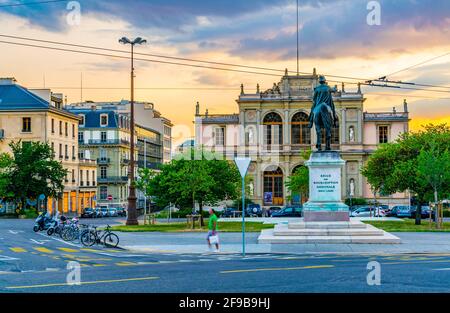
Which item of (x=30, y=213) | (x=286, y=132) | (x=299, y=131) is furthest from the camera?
(x=299, y=131)

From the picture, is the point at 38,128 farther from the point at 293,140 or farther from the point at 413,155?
the point at 413,155

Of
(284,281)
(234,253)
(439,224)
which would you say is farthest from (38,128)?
(284,281)

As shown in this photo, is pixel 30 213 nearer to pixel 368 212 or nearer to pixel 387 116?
pixel 368 212

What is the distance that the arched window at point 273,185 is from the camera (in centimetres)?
10081

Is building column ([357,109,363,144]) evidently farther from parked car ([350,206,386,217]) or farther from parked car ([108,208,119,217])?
parked car ([108,208,119,217])

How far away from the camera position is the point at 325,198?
3641 centimetres

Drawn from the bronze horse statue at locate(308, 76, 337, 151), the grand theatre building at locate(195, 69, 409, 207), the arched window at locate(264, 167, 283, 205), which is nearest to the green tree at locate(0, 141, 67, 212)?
the grand theatre building at locate(195, 69, 409, 207)

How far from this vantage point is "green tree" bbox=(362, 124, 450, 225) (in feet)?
183

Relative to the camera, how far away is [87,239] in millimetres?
34125

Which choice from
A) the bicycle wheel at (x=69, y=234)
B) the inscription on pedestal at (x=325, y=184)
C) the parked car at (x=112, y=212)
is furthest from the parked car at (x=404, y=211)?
the bicycle wheel at (x=69, y=234)

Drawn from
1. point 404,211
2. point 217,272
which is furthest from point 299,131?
point 217,272

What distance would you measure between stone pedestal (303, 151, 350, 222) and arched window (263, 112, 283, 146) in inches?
2586

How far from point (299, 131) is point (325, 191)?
67.2m
